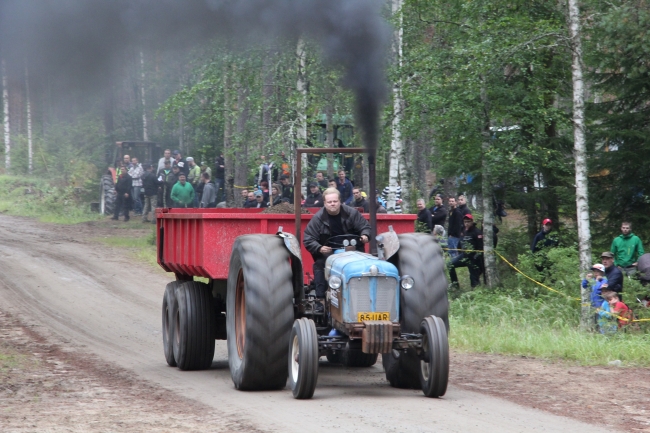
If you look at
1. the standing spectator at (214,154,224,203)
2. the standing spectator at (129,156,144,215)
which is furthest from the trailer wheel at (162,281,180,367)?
the standing spectator at (129,156,144,215)

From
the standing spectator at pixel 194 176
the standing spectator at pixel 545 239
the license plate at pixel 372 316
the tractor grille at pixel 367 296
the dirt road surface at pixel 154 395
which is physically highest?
the standing spectator at pixel 194 176

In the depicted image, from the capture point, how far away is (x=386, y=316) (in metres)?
7.45

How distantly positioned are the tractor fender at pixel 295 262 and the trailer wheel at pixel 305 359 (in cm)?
68

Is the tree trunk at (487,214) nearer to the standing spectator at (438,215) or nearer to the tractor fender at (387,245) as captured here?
the standing spectator at (438,215)

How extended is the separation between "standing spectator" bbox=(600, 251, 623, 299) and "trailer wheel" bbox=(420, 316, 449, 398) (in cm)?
610

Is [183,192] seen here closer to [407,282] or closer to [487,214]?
[487,214]

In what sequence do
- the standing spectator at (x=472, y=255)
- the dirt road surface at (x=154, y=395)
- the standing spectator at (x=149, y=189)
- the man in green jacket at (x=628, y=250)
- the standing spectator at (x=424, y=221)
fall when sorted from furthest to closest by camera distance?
the standing spectator at (x=149, y=189), the standing spectator at (x=424, y=221), the standing spectator at (x=472, y=255), the man in green jacket at (x=628, y=250), the dirt road surface at (x=154, y=395)

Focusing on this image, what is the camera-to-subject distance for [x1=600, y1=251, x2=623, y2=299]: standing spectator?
1273 cm

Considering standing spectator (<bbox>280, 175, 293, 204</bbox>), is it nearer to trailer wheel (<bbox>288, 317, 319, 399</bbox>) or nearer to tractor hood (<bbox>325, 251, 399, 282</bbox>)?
tractor hood (<bbox>325, 251, 399, 282</bbox>)

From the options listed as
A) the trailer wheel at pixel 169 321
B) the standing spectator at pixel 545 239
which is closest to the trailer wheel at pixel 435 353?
the trailer wheel at pixel 169 321

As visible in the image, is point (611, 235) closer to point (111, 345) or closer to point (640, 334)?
point (640, 334)

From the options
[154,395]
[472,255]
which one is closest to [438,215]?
[472,255]

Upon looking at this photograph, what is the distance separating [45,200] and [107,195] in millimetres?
4102

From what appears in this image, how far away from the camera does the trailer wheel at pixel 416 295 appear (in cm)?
765
